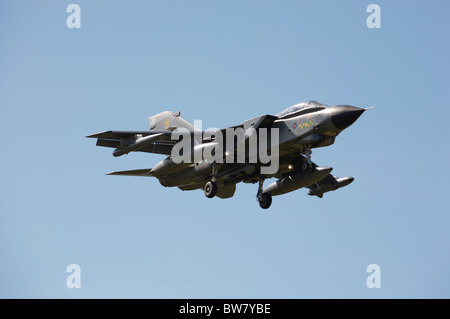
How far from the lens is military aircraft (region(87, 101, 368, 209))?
28953mm

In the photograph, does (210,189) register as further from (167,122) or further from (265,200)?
(167,122)

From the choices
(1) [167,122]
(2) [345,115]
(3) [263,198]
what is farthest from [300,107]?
(1) [167,122]

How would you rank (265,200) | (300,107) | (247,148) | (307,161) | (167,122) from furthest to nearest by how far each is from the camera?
(167,122)
(265,200)
(247,148)
(300,107)
(307,161)

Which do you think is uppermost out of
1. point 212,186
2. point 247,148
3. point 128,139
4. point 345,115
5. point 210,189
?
point 345,115

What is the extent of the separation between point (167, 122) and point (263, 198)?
21.4 feet

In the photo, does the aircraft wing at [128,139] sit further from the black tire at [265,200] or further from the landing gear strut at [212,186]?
the black tire at [265,200]

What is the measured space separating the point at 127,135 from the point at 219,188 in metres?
6.01

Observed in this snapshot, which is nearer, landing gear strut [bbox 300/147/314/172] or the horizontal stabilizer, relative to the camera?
landing gear strut [bbox 300/147/314/172]

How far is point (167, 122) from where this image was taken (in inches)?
1357

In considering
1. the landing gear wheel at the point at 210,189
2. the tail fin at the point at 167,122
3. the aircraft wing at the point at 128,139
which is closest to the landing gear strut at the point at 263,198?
the landing gear wheel at the point at 210,189

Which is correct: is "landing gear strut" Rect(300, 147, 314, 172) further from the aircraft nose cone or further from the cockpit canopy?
the aircraft nose cone

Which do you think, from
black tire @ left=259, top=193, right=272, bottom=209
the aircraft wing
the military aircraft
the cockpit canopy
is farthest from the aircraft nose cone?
the aircraft wing
